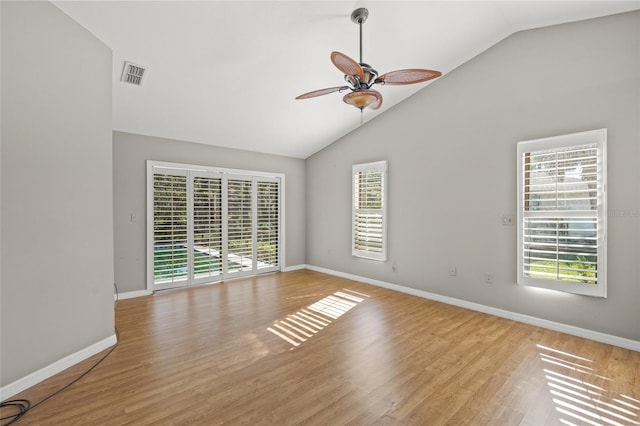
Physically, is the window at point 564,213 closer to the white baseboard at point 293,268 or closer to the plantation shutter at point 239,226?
the white baseboard at point 293,268

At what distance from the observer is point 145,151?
4562mm

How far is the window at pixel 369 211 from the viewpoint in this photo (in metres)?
5.03

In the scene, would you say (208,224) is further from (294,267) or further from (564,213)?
(564,213)

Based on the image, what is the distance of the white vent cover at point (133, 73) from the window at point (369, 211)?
3.44 meters

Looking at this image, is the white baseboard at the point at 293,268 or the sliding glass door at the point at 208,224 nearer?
the sliding glass door at the point at 208,224

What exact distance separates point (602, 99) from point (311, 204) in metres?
4.73

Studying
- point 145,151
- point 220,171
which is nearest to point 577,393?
point 220,171

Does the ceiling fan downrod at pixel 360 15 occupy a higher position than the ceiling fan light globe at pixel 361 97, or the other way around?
the ceiling fan downrod at pixel 360 15

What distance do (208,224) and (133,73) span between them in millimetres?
2536

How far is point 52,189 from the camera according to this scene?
2.42m

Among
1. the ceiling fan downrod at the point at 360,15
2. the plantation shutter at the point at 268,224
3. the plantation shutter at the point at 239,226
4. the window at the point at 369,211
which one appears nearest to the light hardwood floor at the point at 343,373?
the window at the point at 369,211

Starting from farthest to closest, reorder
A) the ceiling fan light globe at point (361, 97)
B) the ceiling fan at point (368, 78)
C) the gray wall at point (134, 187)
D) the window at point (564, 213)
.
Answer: the gray wall at point (134, 187)
the window at point (564, 213)
the ceiling fan light globe at point (361, 97)
the ceiling fan at point (368, 78)

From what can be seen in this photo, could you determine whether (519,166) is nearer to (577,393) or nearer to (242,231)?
(577,393)

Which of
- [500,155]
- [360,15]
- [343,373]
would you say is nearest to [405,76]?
[360,15]
